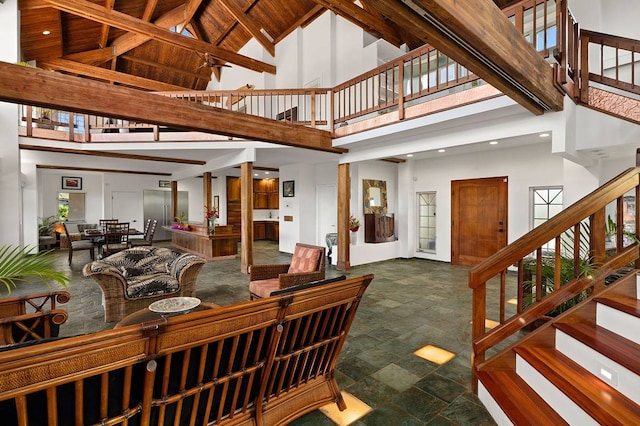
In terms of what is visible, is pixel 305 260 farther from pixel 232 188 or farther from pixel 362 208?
pixel 232 188

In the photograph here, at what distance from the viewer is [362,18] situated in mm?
6477

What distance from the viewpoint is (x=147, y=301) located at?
3.79 m

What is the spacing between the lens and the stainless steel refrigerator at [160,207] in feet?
38.4

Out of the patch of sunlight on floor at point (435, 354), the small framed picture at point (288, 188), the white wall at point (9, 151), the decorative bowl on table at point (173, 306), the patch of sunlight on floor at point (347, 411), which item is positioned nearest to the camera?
the patch of sunlight on floor at point (347, 411)

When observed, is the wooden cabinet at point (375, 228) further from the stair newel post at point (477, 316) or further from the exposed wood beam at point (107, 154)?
the stair newel post at point (477, 316)

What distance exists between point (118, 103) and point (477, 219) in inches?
266

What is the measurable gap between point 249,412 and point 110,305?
277cm

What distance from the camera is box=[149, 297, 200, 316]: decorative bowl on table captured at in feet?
7.76

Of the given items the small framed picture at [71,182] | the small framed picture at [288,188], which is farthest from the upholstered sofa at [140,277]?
the small framed picture at [71,182]

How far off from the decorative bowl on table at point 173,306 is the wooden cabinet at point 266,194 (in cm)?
930

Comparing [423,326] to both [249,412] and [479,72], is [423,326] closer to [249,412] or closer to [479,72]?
[249,412]

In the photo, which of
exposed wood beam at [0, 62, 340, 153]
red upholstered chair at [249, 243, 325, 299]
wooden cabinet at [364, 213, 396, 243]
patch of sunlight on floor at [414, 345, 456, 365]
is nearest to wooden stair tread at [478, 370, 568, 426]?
patch of sunlight on floor at [414, 345, 456, 365]

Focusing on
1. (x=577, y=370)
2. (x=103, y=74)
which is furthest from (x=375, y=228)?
(x=103, y=74)

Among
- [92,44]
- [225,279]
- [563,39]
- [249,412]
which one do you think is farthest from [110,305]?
[92,44]
